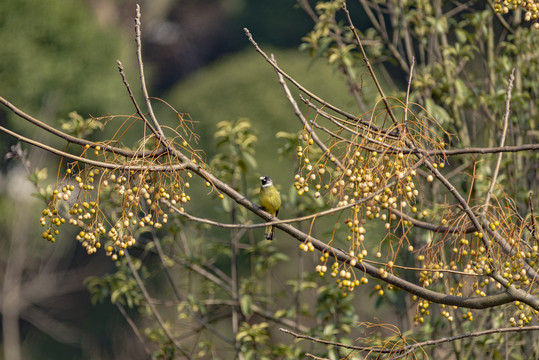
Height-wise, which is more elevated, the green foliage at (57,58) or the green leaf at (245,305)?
the green foliage at (57,58)

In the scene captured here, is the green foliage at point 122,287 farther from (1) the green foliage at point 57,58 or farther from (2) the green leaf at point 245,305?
(1) the green foliage at point 57,58

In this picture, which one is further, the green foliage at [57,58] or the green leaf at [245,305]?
the green foliage at [57,58]

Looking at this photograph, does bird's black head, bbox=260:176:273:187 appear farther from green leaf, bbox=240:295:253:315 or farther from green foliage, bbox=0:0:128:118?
green foliage, bbox=0:0:128:118

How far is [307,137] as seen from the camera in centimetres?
190

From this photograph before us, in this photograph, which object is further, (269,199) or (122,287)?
(122,287)

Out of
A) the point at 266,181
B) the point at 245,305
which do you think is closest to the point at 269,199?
the point at 266,181

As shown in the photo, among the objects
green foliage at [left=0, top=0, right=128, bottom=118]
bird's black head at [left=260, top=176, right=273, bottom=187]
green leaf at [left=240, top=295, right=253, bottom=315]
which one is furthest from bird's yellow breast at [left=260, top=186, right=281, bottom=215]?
green foliage at [left=0, top=0, right=128, bottom=118]

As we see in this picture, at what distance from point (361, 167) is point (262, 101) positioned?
8.68 meters

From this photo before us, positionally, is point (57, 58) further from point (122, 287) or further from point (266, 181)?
point (266, 181)

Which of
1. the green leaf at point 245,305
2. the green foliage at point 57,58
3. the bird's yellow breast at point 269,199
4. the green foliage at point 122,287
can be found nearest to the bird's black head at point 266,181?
the bird's yellow breast at point 269,199

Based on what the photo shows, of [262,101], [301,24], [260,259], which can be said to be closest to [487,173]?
[260,259]

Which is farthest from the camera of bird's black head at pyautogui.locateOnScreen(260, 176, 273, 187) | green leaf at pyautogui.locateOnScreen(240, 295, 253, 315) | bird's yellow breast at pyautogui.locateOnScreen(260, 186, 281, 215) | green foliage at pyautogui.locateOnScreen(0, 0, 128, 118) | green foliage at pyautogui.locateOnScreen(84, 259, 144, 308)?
green foliage at pyautogui.locateOnScreen(0, 0, 128, 118)

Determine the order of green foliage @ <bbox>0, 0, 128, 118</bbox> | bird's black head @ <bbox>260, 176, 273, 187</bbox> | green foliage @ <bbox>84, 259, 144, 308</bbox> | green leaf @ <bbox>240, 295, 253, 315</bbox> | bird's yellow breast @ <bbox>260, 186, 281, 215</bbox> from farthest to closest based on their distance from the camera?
green foliage @ <bbox>0, 0, 128, 118</bbox> < green foliage @ <bbox>84, 259, 144, 308</bbox> < green leaf @ <bbox>240, 295, 253, 315</bbox> < bird's black head @ <bbox>260, 176, 273, 187</bbox> < bird's yellow breast @ <bbox>260, 186, 281, 215</bbox>

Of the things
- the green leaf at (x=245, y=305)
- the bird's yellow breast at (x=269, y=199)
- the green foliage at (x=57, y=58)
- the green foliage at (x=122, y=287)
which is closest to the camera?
the bird's yellow breast at (x=269, y=199)
